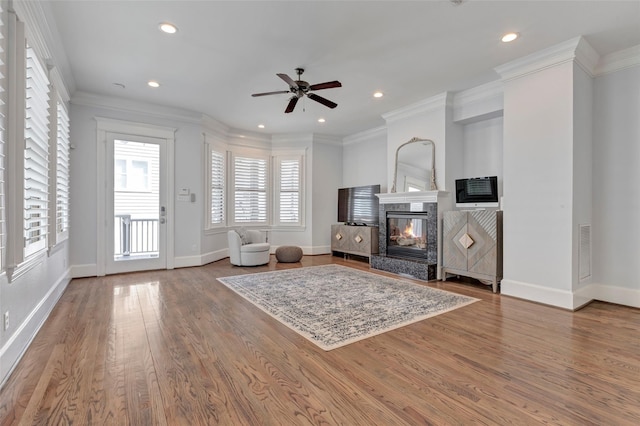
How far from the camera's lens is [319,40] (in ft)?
10.9

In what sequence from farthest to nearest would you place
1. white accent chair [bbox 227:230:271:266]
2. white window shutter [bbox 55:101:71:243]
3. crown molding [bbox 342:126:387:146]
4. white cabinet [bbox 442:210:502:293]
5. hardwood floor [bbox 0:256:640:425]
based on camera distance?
crown molding [bbox 342:126:387:146], white accent chair [bbox 227:230:271:266], white cabinet [bbox 442:210:502:293], white window shutter [bbox 55:101:71:243], hardwood floor [bbox 0:256:640:425]

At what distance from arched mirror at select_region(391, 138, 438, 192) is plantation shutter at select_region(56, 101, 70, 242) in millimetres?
5077

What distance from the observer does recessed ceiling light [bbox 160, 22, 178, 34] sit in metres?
3.06

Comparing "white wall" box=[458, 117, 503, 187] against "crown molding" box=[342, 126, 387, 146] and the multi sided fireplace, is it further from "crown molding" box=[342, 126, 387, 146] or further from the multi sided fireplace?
"crown molding" box=[342, 126, 387, 146]

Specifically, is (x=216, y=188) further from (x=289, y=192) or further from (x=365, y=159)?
(x=365, y=159)

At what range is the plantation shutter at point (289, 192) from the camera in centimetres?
765

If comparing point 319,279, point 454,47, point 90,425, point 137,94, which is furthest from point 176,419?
point 137,94

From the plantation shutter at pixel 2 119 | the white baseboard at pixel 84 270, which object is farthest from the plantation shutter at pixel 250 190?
the plantation shutter at pixel 2 119

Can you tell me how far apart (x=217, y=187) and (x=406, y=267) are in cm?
425

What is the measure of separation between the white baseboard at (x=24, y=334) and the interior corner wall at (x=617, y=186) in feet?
18.8

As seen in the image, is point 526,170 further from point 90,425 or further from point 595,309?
point 90,425

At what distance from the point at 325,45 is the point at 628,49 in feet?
11.3

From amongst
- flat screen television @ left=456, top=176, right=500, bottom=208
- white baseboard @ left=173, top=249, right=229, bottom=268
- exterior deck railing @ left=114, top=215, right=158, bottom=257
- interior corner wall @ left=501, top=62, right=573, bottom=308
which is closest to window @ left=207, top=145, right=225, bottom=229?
white baseboard @ left=173, top=249, right=229, bottom=268

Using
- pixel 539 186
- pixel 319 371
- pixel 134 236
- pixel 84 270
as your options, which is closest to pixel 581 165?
pixel 539 186
